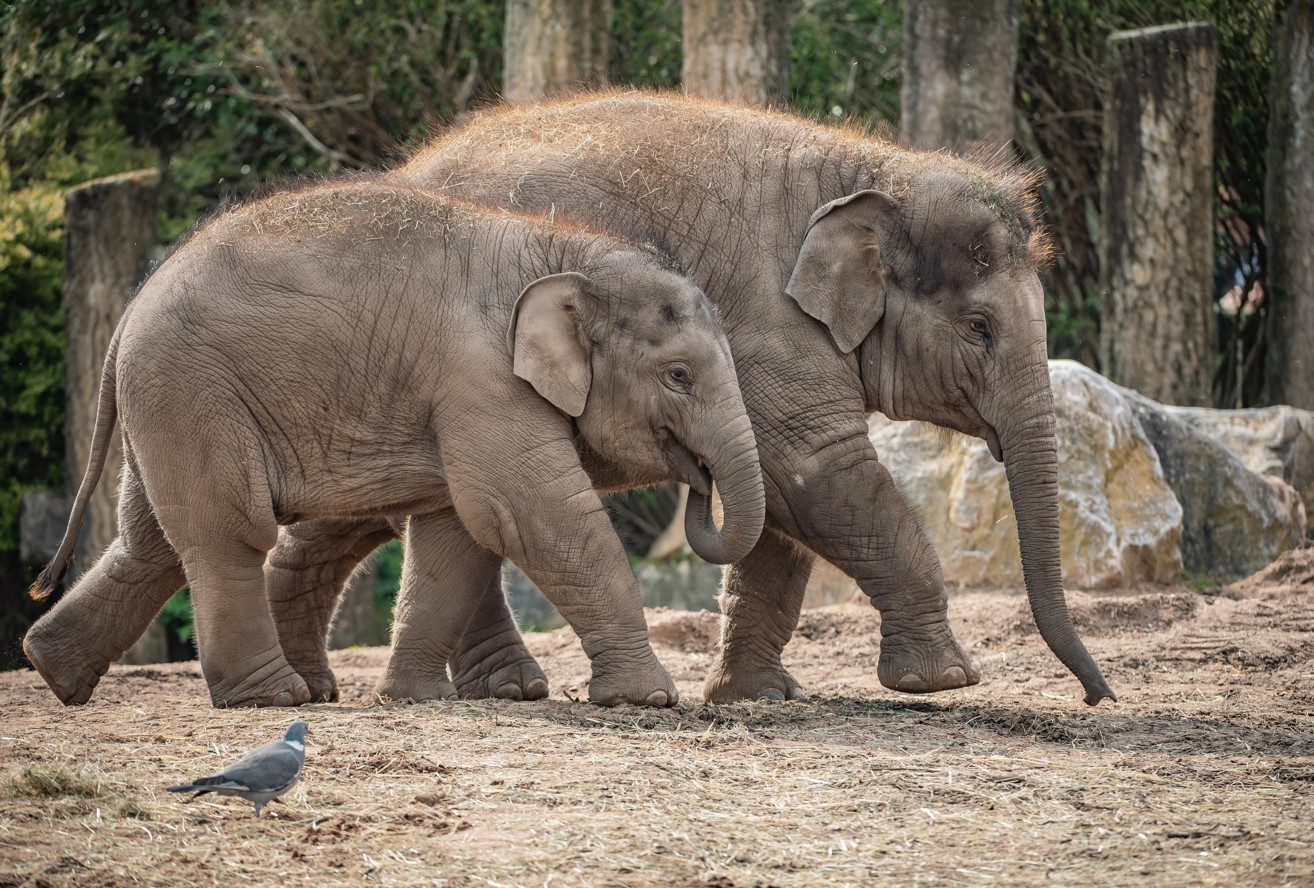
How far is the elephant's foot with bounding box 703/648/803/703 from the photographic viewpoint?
7.38 metres

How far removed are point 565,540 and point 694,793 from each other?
1.66m

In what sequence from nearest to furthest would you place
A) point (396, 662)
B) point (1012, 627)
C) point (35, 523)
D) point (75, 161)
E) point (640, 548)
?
point (396, 662) < point (1012, 627) < point (35, 523) < point (75, 161) < point (640, 548)

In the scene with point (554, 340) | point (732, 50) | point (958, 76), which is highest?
point (732, 50)

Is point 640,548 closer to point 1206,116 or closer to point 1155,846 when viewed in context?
point 1206,116

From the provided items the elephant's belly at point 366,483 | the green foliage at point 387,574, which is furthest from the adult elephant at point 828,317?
the green foliage at point 387,574

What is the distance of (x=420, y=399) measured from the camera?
6609 mm

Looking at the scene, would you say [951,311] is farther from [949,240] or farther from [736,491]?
[736,491]

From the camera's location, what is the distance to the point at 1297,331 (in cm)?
1233

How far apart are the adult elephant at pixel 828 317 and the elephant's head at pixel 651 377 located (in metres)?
0.45

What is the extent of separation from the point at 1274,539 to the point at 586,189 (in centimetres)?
579

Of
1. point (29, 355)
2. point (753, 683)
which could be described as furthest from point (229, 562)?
point (29, 355)

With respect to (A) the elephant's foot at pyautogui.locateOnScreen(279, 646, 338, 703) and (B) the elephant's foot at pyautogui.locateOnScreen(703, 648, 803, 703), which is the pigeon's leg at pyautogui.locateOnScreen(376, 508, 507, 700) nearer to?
(A) the elephant's foot at pyautogui.locateOnScreen(279, 646, 338, 703)

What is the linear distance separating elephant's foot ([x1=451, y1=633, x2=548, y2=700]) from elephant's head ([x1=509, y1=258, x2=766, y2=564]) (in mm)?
1209

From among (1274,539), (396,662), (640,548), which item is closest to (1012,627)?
(1274,539)
